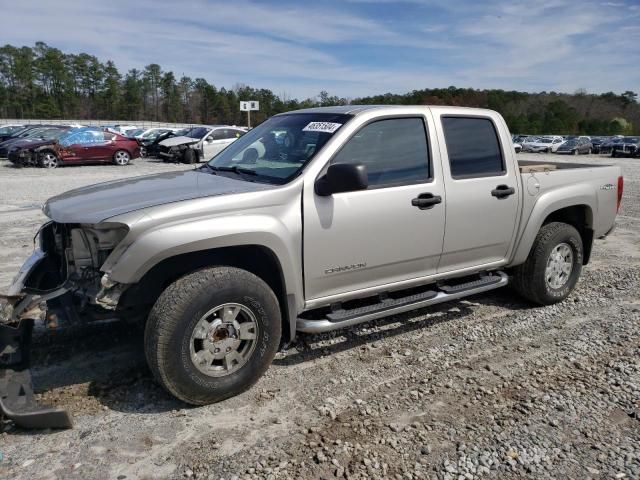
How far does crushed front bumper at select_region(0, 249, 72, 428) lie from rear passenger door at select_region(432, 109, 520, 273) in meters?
2.95

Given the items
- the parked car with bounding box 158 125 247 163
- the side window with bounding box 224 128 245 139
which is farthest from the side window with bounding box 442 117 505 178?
the side window with bounding box 224 128 245 139

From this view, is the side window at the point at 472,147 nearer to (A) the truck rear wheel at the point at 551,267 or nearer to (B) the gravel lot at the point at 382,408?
(A) the truck rear wheel at the point at 551,267

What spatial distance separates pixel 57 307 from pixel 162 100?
107m

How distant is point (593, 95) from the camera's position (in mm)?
100312

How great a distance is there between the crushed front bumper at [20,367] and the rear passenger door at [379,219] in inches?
65.7

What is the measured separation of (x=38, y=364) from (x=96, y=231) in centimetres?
141

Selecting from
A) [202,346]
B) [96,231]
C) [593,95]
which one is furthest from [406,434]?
[593,95]

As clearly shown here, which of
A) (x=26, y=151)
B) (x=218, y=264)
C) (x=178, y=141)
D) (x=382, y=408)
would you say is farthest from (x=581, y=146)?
(x=218, y=264)

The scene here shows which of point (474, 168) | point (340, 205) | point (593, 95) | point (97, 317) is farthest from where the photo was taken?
point (593, 95)

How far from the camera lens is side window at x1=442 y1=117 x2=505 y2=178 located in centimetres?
439

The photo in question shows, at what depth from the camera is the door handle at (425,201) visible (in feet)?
13.2

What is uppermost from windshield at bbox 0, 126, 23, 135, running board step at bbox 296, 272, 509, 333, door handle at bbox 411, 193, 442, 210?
windshield at bbox 0, 126, 23, 135

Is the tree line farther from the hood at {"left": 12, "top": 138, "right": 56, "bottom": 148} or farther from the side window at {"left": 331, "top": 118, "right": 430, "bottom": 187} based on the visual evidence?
the side window at {"left": 331, "top": 118, "right": 430, "bottom": 187}

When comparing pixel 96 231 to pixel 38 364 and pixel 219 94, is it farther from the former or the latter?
pixel 219 94
